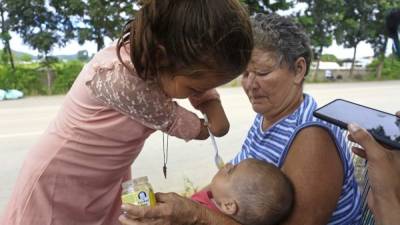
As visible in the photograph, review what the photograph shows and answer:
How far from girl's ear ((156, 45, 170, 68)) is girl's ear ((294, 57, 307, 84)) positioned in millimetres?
931

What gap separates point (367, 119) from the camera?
1587 millimetres

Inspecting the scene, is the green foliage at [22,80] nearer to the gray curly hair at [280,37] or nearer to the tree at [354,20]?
the tree at [354,20]

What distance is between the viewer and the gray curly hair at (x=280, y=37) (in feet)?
6.55

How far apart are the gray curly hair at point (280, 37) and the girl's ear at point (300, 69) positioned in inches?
0.6

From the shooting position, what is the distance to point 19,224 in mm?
1534

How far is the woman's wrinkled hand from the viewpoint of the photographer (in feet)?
4.56

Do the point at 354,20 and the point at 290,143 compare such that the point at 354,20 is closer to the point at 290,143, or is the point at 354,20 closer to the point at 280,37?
the point at 280,37

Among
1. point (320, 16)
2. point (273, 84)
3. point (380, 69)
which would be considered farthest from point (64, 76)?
point (273, 84)

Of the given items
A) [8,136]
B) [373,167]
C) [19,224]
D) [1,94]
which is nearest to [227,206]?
[373,167]

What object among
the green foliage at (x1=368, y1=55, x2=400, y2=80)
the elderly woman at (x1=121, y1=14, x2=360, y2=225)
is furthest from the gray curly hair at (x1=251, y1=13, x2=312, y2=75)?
the green foliage at (x1=368, y1=55, x2=400, y2=80)

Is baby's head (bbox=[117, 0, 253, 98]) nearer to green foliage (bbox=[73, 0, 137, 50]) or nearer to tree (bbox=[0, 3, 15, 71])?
green foliage (bbox=[73, 0, 137, 50])

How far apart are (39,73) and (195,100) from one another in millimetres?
17337

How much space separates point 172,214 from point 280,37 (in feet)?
2.97

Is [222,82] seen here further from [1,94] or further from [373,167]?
[1,94]
